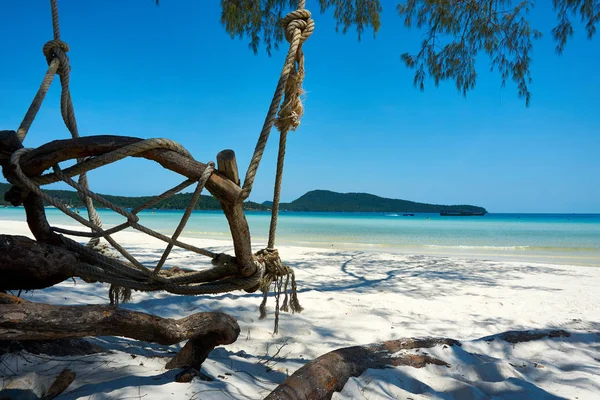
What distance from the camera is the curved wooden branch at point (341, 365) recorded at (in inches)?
48.7

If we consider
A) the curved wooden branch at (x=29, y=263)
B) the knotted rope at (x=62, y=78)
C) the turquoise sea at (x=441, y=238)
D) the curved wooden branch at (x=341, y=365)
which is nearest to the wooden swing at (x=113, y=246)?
the curved wooden branch at (x=29, y=263)

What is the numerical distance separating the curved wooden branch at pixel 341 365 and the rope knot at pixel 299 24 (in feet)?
4.62

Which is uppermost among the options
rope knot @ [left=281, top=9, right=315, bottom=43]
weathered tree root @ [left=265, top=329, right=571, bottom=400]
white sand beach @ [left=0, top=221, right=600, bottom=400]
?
rope knot @ [left=281, top=9, right=315, bottom=43]

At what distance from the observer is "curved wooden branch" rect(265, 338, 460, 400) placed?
124 centimetres

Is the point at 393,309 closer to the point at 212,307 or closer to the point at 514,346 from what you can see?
the point at 514,346

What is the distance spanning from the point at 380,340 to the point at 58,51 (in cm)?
241

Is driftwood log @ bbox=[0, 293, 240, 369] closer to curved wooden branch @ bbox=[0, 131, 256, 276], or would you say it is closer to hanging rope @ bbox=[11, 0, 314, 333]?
hanging rope @ bbox=[11, 0, 314, 333]

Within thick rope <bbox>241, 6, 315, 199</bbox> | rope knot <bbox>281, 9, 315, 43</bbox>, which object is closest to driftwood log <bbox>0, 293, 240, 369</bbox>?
thick rope <bbox>241, 6, 315, 199</bbox>

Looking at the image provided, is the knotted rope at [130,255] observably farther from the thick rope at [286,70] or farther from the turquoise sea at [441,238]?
the turquoise sea at [441,238]

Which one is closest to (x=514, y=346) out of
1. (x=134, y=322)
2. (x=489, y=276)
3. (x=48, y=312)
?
(x=134, y=322)

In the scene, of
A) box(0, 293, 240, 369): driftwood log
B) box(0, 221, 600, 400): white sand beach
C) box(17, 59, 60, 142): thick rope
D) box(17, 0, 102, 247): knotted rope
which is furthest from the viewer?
box(17, 0, 102, 247): knotted rope

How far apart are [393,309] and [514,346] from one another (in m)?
1.07

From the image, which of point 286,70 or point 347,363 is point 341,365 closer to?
point 347,363

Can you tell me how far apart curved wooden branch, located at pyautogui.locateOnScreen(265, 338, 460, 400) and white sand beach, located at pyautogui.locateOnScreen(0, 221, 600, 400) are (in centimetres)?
4
